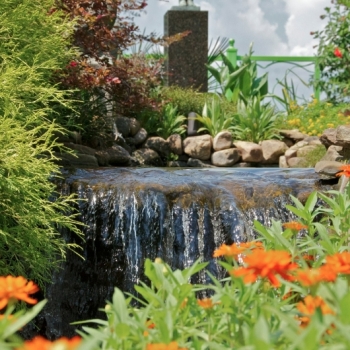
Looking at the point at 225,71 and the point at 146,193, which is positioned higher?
the point at 225,71

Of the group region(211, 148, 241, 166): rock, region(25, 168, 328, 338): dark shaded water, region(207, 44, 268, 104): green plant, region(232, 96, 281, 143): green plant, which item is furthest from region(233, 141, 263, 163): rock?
region(25, 168, 328, 338): dark shaded water

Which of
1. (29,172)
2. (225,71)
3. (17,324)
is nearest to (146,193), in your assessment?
(29,172)

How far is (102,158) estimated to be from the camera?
8.66m

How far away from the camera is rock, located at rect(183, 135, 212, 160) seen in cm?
1005

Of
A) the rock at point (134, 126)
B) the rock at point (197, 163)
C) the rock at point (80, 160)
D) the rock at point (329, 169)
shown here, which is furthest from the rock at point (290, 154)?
the rock at point (329, 169)

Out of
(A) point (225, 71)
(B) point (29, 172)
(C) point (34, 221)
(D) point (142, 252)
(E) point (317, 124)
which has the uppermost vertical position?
(A) point (225, 71)

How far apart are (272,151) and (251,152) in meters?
0.43

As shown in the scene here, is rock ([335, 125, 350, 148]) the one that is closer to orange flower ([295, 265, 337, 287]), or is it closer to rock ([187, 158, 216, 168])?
rock ([187, 158, 216, 168])

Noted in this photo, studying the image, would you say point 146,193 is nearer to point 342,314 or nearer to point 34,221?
point 34,221

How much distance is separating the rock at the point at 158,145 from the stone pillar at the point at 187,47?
11.2 feet

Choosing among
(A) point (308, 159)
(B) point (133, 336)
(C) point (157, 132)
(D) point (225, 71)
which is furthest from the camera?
(D) point (225, 71)

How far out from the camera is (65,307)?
507cm

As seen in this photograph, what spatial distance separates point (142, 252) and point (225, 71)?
8481 millimetres

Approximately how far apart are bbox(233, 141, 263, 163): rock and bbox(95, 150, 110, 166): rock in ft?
7.89
